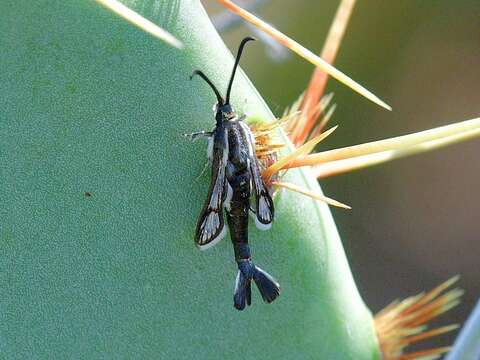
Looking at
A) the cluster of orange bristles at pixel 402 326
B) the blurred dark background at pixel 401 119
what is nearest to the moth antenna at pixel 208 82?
the cluster of orange bristles at pixel 402 326

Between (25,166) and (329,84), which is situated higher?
(25,166)

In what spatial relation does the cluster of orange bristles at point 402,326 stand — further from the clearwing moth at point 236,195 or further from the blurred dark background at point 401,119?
the blurred dark background at point 401,119

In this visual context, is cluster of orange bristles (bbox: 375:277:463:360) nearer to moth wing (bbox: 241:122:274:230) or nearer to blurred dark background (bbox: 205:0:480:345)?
moth wing (bbox: 241:122:274:230)

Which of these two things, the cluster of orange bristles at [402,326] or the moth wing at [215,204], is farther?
the cluster of orange bristles at [402,326]

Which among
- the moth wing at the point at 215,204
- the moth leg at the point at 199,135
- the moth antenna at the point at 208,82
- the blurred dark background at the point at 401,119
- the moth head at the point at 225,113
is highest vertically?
the moth antenna at the point at 208,82

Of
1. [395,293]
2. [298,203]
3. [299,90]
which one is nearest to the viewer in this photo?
[298,203]

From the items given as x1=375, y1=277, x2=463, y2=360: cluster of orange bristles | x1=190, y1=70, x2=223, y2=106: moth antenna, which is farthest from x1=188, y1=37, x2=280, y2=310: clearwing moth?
x1=375, y1=277, x2=463, y2=360: cluster of orange bristles

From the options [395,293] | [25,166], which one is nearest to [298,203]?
[25,166]

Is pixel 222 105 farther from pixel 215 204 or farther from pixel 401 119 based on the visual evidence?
pixel 401 119

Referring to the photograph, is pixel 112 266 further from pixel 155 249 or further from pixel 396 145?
pixel 396 145
